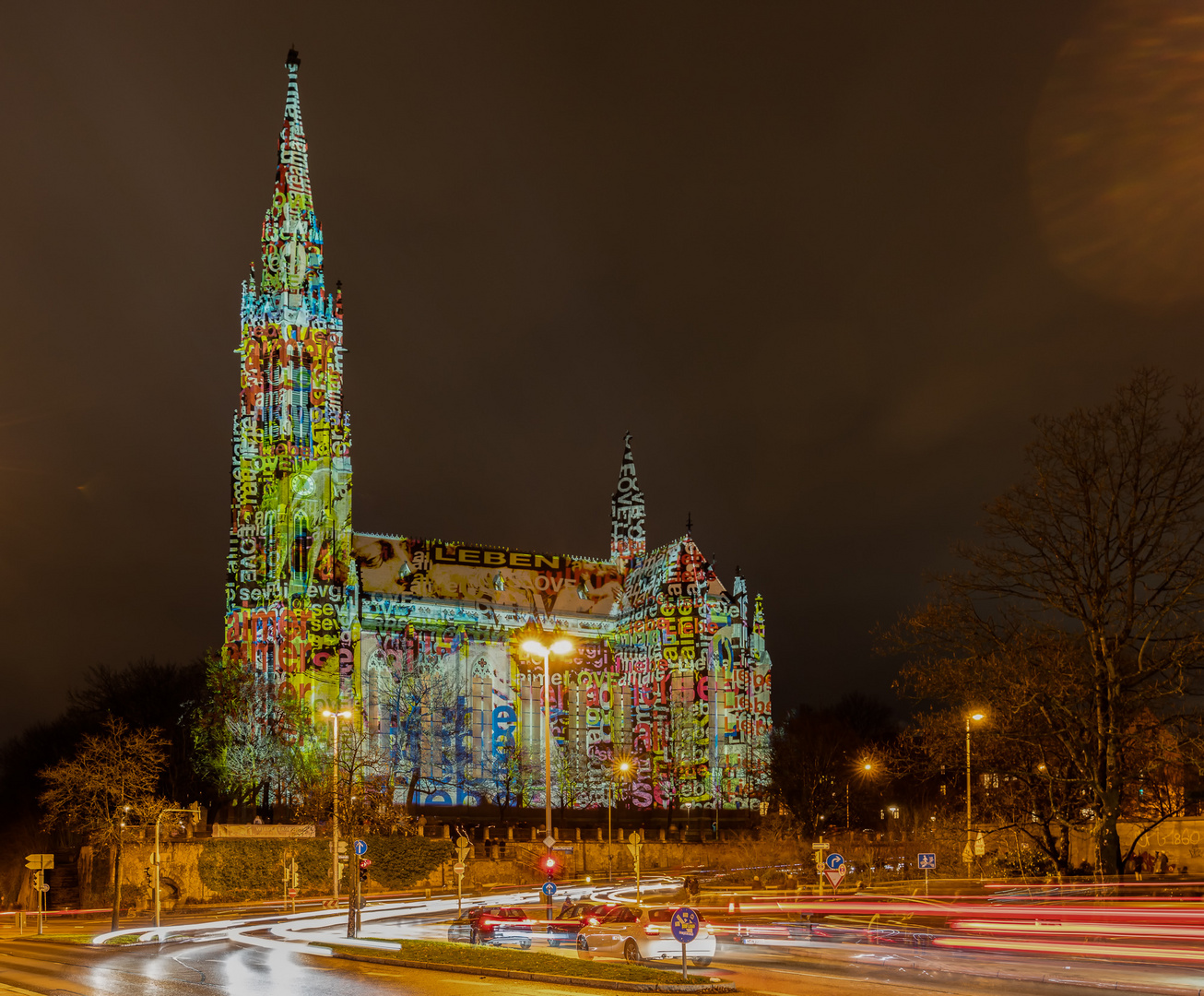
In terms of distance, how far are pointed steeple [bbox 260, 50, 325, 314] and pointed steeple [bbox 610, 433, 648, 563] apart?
44824 millimetres

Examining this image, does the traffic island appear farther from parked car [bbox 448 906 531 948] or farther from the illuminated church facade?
the illuminated church facade

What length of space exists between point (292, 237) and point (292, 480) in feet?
72.2

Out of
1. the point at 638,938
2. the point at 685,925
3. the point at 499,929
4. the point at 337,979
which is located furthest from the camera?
the point at 499,929

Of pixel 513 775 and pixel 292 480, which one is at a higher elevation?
pixel 292 480

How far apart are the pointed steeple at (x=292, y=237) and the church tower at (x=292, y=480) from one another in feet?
0.36

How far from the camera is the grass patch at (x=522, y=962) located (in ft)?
80.1

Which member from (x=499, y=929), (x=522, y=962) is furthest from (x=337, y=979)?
(x=499, y=929)

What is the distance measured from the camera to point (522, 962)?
27.3 metres

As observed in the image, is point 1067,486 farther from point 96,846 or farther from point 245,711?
point 245,711

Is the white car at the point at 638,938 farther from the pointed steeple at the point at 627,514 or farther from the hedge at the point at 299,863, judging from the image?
the pointed steeple at the point at 627,514

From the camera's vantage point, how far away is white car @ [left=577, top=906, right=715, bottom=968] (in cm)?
2770

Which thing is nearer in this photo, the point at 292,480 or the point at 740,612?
the point at 292,480

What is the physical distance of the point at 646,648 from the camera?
12556 centimetres

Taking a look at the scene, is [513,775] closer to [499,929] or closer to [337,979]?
[499,929]
